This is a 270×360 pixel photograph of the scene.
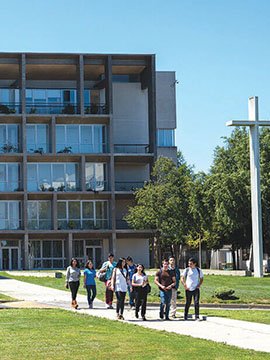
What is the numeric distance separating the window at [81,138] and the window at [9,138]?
3.57m

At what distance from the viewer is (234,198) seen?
52.1 m

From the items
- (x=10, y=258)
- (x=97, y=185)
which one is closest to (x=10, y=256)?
(x=10, y=258)

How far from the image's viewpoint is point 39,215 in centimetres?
6269

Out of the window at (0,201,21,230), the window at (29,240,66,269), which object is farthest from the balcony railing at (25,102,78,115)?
the window at (29,240,66,269)

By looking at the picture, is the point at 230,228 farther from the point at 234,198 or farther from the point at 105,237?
the point at 105,237

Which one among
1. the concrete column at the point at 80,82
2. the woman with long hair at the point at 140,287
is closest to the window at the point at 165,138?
the concrete column at the point at 80,82

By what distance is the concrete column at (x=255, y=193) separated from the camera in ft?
146

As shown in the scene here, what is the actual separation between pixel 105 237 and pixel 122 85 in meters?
14.6

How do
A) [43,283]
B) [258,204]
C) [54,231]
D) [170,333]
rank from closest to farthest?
[170,333] → [43,283] → [258,204] → [54,231]

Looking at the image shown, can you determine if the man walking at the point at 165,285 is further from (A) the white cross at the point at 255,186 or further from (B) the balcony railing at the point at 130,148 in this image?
(B) the balcony railing at the point at 130,148

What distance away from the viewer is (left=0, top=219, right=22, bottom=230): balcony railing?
2434 inches

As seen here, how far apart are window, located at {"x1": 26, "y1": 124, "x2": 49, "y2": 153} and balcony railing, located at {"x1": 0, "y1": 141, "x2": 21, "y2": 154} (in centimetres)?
90

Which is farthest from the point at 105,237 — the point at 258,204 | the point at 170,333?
Answer: the point at 170,333

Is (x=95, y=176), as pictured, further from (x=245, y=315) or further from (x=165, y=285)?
(x=165, y=285)
